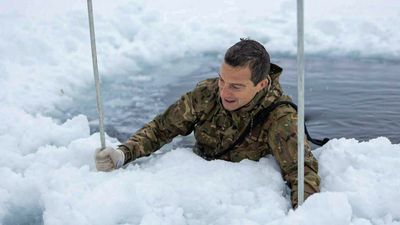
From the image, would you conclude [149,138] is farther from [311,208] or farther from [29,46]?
[29,46]

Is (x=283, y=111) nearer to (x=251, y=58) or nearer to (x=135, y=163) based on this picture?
(x=251, y=58)

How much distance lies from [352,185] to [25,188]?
1470 millimetres

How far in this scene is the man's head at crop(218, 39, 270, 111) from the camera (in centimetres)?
269

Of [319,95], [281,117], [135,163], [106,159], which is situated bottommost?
[319,95]

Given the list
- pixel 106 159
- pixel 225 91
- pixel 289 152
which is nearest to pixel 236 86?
pixel 225 91

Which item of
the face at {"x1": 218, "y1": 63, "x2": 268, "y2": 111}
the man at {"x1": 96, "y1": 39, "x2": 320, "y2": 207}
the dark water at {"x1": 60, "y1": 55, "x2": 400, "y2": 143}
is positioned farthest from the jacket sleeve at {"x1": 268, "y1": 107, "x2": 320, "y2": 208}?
the dark water at {"x1": 60, "y1": 55, "x2": 400, "y2": 143}

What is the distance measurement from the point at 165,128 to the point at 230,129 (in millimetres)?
394

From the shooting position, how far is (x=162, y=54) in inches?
288

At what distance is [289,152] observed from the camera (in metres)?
2.63

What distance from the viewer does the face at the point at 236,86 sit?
2.70 m

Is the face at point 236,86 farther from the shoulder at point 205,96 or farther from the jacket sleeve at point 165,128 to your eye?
the jacket sleeve at point 165,128

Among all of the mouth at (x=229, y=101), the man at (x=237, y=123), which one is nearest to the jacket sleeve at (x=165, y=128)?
the man at (x=237, y=123)

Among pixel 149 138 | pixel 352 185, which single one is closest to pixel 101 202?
pixel 149 138

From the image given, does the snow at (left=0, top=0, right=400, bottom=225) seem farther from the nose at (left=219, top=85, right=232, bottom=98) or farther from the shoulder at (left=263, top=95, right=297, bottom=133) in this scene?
the nose at (left=219, top=85, right=232, bottom=98)
